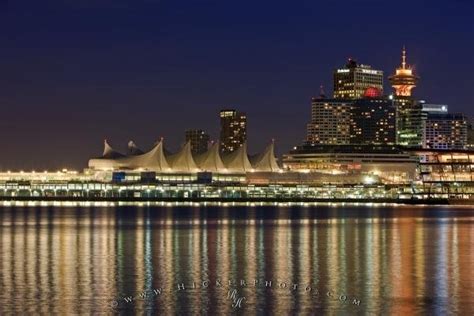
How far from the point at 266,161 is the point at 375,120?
1793 inches

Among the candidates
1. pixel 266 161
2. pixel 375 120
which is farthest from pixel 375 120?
pixel 266 161

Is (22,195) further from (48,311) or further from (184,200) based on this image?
(48,311)

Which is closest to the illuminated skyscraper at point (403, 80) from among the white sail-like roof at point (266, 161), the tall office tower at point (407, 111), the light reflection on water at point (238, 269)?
the tall office tower at point (407, 111)

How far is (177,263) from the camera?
34.8 m

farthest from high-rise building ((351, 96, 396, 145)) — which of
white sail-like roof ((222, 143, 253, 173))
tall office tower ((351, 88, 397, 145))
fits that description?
white sail-like roof ((222, 143, 253, 173))

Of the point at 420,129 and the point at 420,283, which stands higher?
the point at 420,129

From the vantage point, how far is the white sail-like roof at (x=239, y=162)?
5330 inches

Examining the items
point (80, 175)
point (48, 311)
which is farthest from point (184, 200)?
point (48, 311)

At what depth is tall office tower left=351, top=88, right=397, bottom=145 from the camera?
17938 centimetres

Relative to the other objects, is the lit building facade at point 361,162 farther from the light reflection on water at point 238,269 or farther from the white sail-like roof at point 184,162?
the light reflection on water at point 238,269

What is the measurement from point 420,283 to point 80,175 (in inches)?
4355

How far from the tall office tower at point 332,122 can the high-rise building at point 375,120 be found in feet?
5.13

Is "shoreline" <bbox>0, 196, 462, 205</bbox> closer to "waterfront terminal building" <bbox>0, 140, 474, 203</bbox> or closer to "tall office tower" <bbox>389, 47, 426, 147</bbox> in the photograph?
"waterfront terminal building" <bbox>0, 140, 474, 203</bbox>

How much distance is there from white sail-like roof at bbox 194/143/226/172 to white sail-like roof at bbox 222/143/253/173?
1.27 metres
